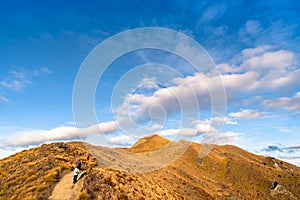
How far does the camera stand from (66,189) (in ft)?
78.7

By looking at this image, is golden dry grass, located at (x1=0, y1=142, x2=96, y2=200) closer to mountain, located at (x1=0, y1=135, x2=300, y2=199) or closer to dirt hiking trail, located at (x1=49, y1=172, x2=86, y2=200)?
mountain, located at (x1=0, y1=135, x2=300, y2=199)

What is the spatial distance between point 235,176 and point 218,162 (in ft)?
38.1

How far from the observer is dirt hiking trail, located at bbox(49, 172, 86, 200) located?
72.6 ft

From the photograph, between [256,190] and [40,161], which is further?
[256,190]

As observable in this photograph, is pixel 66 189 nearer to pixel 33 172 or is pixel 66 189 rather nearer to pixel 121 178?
pixel 33 172

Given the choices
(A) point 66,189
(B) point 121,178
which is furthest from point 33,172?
(B) point 121,178

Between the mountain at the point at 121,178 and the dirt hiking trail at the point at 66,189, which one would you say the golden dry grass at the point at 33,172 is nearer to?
the mountain at the point at 121,178

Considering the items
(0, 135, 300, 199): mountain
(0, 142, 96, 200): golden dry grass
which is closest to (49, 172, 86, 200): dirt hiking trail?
(0, 135, 300, 199): mountain

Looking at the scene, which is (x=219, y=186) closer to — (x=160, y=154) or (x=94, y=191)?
(x=160, y=154)

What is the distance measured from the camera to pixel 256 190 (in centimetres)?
10062

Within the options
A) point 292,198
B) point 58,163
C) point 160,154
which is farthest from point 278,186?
point 58,163

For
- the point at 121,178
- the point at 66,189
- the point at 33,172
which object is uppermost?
the point at 33,172

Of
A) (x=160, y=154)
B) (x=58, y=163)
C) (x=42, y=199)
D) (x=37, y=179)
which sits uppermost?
(x=160, y=154)

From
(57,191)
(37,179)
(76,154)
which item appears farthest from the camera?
(76,154)
